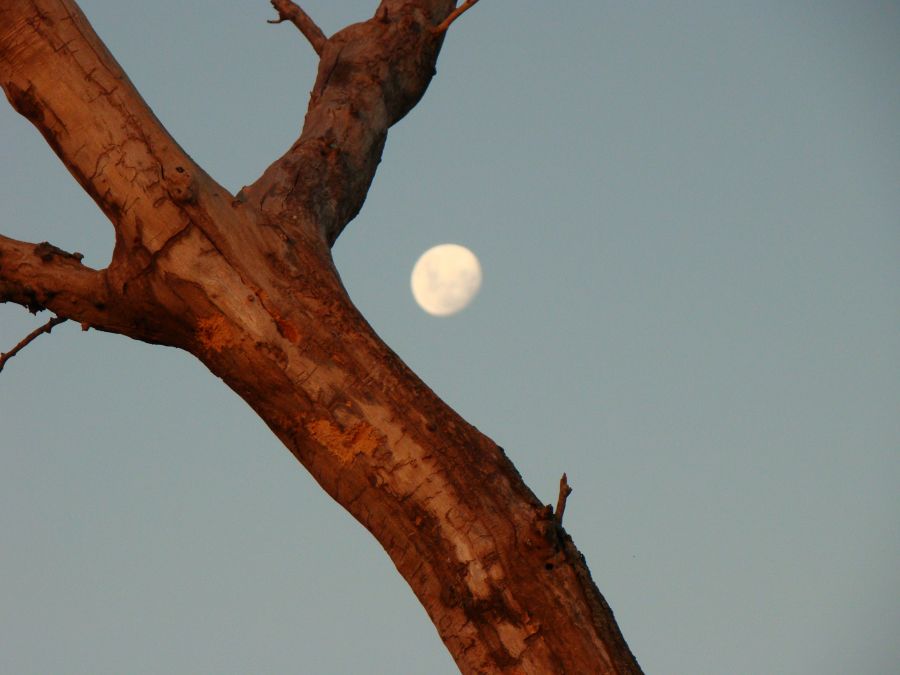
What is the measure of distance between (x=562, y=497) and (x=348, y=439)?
28.9 inches

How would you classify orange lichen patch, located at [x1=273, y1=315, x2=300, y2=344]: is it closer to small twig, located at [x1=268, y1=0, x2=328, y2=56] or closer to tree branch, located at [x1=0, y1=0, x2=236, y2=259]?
tree branch, located at [x1=0, y1=0, x2=236, y2=259]

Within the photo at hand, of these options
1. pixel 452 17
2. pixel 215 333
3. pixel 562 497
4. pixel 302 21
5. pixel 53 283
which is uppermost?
pixel 302 21

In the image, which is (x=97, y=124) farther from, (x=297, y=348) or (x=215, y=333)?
(x=297, y=348)

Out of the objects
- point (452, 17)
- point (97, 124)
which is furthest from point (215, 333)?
point (452, 17)

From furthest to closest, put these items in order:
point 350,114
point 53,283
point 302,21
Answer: point 302,21, point 350,114, point 53,283

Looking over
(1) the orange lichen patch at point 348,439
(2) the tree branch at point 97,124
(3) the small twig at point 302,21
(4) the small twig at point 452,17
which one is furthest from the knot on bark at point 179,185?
(3) the small twig at point 302,21

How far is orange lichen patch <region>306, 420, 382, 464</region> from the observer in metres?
3.26

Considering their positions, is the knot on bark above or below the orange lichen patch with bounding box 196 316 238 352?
above

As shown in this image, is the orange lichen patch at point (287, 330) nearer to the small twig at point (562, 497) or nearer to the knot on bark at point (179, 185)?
the knot on bark at point (179, 185)

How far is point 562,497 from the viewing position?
311cm

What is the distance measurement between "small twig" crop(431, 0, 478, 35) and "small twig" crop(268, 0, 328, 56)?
2.18ft

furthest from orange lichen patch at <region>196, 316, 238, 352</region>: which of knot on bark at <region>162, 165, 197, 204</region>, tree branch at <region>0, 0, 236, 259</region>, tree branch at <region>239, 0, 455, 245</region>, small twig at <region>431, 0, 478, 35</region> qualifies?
small twig at <region>431, 0, 478, 35</region>

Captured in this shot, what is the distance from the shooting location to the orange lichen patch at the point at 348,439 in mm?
3264

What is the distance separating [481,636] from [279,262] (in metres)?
1.49
